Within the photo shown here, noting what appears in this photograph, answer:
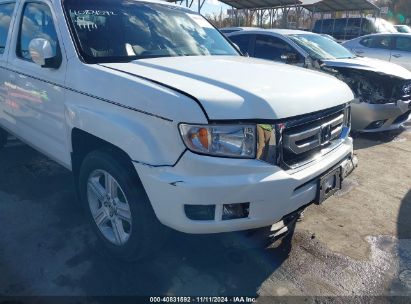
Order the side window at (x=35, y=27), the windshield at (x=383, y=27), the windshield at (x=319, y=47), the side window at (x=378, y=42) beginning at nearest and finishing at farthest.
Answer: the side window at (x=35, y=27) → the windshield at (x=319, y=47) → the side window at (x=378, y=42) → the windshield at (x=383, y=27)

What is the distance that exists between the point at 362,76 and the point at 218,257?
14.6ft

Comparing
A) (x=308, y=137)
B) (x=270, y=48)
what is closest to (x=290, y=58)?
(x=270, y=48)

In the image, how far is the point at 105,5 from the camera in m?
3.23

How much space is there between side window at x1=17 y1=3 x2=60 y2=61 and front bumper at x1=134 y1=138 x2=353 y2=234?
1.53 m

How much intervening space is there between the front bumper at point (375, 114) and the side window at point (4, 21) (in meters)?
4.84

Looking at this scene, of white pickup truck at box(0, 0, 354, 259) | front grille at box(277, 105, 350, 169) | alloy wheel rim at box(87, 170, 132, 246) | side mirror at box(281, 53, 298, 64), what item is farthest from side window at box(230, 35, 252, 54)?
alloy wheel rim at box(87, 170, 132, 246)

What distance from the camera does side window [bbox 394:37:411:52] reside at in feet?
36.7

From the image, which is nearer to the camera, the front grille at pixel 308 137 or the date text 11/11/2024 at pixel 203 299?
the front grille at pixel 308 137

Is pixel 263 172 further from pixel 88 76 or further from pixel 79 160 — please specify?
pixel 79 160

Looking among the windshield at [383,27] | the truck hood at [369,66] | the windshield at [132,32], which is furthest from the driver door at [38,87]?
the windshield at [383,27]

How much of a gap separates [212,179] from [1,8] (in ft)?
11.7

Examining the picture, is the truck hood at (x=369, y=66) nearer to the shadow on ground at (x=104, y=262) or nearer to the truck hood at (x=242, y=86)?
the truck hood at (x=242, y=86)

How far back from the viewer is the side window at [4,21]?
153 inches

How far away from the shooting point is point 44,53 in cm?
283
